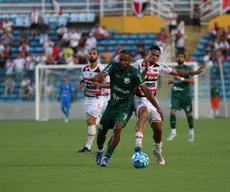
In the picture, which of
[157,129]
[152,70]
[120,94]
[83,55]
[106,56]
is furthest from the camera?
[83,55]

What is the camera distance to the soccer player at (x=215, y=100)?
38781 millimetres

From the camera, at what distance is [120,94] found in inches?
565

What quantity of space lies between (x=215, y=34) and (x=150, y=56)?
2789 centimetres

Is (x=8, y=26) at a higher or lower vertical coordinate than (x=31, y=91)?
higher

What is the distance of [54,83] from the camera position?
38.0m

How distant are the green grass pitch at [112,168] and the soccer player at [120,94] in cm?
61

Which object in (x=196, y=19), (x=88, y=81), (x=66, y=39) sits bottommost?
(x=88, y=81)

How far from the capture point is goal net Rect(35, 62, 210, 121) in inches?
1459

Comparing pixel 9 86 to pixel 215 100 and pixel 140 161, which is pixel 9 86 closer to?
pixel 215 100

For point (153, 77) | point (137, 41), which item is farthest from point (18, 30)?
point (153, 77)

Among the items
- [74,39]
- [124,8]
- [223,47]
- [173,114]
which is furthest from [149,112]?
[124,8]

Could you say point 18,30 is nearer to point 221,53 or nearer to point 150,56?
point 221,53

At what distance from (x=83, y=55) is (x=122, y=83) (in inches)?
1096

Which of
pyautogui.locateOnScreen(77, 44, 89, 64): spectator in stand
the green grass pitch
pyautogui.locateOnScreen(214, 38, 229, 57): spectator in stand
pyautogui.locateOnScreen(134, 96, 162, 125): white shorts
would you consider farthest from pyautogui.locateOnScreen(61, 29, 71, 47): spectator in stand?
pyautogui.locateOnScreen(134, 96, 162, 125): white shorts
